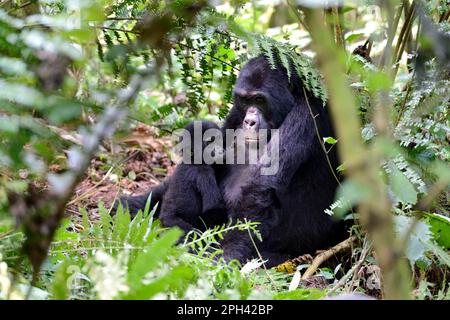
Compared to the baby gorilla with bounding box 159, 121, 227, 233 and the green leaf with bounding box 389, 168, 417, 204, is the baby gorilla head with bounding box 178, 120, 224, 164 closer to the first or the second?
the baby gorilla with bounding box 159, 121, 227, 233

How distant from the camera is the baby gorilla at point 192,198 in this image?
16.5 ft

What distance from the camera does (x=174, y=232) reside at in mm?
2156

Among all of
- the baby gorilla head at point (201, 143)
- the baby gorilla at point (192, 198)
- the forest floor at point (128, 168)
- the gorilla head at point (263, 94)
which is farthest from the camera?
the forest floor at point (128, 168)

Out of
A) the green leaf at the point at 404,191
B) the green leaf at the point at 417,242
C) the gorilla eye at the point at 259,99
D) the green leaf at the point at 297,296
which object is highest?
the gorilla eye at the point at 259,99

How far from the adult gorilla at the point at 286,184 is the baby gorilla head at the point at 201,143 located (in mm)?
438

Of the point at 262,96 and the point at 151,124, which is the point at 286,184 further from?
the point at 151,124

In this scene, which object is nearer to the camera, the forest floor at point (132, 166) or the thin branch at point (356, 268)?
the thin branch at point (356, 268)

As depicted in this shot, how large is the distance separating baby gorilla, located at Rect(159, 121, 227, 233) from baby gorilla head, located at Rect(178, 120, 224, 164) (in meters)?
0.01

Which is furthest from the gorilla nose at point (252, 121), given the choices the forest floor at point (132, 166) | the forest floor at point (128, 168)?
the forest floor at point (132, 166)

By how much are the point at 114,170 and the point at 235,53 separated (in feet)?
5.53

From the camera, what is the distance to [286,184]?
4.64 metres

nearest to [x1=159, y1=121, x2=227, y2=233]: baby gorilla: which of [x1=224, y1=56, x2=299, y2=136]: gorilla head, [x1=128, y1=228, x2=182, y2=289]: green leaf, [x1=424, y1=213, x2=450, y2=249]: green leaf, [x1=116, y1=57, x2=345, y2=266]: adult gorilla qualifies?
[x1=116, y1=57, x2=345, y2=266]: adult gorilla

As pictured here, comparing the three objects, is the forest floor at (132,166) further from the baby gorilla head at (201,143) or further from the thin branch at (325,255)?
the thin branch at (325,255)
